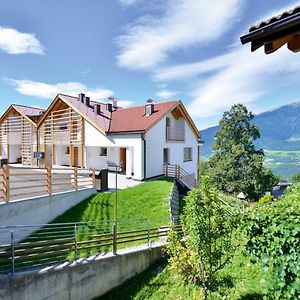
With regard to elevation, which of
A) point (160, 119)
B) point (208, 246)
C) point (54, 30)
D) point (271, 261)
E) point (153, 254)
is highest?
point (54, 30)

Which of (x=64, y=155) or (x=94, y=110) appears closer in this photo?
(x=94, y=110)

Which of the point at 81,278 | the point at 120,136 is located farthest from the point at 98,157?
the point at 81,278

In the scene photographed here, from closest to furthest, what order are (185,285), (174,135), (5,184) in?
(185,285) < (5,184) < (174,135)

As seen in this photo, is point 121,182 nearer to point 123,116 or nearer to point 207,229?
point 123,116

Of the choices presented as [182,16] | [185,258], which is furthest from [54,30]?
[185,258]

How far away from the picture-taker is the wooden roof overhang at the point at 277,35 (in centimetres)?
338

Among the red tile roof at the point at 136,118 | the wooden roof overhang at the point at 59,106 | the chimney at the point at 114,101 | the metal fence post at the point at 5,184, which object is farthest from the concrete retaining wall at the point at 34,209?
the chimney at the point at 114,101

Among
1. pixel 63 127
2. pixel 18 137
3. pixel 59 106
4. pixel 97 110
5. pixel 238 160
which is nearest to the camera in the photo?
pixel 97 110

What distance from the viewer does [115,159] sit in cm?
2417

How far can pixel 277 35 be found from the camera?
357 centimetres

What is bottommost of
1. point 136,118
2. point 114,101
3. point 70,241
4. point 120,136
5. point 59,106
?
point 70,241

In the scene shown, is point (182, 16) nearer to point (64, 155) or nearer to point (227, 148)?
point (64, 155)

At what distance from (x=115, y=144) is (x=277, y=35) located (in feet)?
60.6

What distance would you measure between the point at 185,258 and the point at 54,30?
42.9 ft
